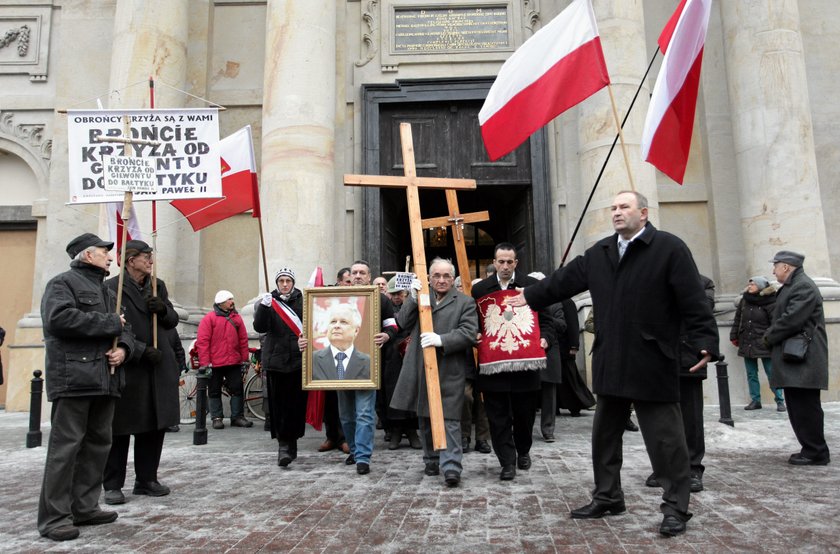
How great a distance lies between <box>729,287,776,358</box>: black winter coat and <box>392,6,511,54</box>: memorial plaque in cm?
671

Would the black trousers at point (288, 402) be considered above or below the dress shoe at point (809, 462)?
above

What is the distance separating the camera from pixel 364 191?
12602mm

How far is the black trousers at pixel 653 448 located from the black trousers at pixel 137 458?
136 inches

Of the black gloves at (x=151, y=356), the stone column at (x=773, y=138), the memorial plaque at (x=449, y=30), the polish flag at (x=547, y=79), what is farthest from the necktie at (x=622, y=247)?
the memorial plaque at (x=449, y=30)

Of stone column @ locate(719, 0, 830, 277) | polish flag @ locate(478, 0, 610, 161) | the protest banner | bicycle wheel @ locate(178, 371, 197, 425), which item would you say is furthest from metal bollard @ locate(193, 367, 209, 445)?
stone column @ locate(719, 0, 830, 277)

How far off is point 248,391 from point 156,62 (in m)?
6.14

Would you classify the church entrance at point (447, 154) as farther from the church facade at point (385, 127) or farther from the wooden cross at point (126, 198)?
the wooden cross at point (126, 198)

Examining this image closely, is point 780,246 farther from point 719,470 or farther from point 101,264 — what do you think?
point 101,264

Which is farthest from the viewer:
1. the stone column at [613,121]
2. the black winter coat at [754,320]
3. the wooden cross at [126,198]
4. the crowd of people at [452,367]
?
the stone column at [613,121]

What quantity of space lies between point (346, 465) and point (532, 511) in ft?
8.25

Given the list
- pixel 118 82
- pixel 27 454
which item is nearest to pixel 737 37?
pixel 118 82

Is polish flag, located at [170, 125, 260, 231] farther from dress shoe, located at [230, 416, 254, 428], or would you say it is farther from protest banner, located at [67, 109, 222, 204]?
dress shoe, located at [230, 416, 254, 428]

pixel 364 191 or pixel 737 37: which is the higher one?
pixel 737 37

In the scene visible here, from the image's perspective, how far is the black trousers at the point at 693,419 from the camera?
5137 millimetres
